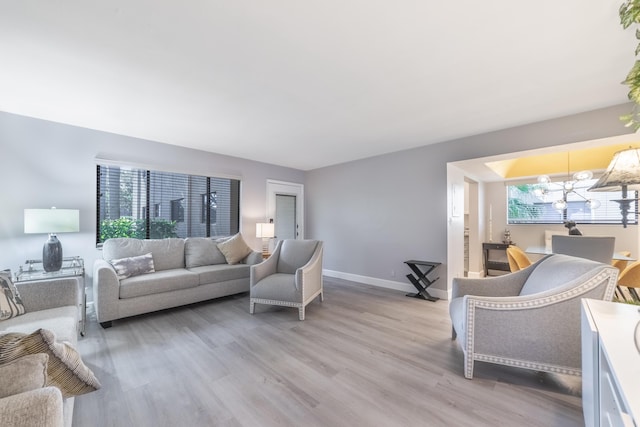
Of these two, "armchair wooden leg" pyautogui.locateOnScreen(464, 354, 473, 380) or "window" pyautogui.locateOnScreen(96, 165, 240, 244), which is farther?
"window" pyautogui.locateOnScreen(96, 165, 240, 244)

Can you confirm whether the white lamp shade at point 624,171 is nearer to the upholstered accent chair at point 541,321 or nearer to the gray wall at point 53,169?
the upholstered accent chair at point 541,321

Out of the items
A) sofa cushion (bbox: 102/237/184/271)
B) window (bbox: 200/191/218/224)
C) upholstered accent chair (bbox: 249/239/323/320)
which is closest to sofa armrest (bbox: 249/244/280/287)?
upholstered accent chair (bbox: 249/239/323/320)

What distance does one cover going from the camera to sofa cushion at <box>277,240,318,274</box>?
11.7 ft

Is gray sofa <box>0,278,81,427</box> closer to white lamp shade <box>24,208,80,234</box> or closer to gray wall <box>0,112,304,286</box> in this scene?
white lamp shade <box>24,208,80,234</box>

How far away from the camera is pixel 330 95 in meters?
2.45

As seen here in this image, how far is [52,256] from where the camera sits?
2.73 metres

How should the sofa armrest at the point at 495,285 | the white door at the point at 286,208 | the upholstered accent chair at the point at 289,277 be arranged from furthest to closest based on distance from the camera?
the white door at the point at 286,208, the upholstered accent chair at the point at 289,277, the sofa armrest at the point at 495,285

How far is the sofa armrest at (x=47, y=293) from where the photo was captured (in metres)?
1.98

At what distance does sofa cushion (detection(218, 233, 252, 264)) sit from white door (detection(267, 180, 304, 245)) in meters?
1.26

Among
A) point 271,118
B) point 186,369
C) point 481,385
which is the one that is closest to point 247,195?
point 271,118

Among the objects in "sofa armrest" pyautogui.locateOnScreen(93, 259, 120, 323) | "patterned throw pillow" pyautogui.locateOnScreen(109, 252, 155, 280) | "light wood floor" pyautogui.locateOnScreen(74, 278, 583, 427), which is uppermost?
"patterned throw pillow" pyautogui.locateOnScreen(109, 252, 155, 280)

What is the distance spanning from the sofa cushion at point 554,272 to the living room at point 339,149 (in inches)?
27.4

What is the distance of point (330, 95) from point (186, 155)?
2.91m

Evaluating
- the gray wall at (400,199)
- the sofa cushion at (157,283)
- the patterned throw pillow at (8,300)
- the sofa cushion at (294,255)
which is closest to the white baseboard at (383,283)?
the gray wall at (400,199)
